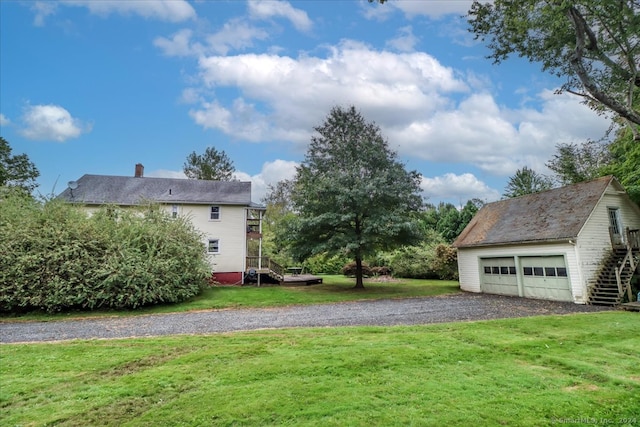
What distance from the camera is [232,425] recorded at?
3.71 m

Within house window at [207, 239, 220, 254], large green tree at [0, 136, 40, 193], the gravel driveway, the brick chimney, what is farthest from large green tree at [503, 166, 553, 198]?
large green tree at [0, 136, 40, 193]

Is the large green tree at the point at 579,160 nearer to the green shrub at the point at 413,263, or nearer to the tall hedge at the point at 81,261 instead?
the green shrub at the point at 413,263

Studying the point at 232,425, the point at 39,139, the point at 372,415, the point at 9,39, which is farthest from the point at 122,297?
the point at 39,139

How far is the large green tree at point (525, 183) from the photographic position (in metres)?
33.7

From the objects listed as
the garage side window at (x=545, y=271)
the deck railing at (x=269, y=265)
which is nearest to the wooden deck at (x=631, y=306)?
the garage side window at (x=545, y=271)

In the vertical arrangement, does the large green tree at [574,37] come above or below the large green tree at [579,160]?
below

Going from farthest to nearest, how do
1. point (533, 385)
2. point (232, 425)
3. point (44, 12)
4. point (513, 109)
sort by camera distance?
point (513, 109), point (44, 12), point (533, 385), point (232, 425)

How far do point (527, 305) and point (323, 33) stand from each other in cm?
1467

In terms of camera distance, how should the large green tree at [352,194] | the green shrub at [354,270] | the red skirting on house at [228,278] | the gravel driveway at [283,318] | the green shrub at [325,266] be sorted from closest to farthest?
the gravel driveway at [283,318] < the large green tree at [352,194] < the red skirting on house at [228,278] < the green shrub at [354,270] < the green shrub at [325,266]

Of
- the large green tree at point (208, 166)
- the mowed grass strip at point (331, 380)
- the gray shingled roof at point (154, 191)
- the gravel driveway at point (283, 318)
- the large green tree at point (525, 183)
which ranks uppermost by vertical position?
the large green tree at point (208, 166)

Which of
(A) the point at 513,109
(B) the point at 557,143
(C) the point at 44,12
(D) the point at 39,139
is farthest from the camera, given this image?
(B) the point at 557,143

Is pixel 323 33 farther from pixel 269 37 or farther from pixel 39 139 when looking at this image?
pixel 39 139

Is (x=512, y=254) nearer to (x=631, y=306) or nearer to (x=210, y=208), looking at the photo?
(x=631, y=306)

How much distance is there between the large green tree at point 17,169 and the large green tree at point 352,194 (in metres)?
29.0
